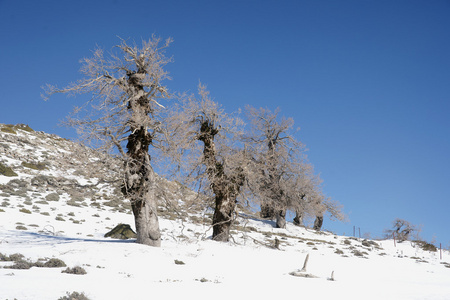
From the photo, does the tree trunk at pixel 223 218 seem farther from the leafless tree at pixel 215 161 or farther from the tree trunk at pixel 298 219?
the tree trunk at pixel 298 219

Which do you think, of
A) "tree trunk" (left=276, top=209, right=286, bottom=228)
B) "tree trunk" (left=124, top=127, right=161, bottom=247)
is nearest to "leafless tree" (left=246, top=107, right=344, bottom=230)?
"tree trunk" (left=276, top=209, right=286, bottom=228)

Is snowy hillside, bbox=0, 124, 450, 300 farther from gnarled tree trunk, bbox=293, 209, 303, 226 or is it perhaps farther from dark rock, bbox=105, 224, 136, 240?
gnarled tree trunk, bbox=293, 209, 303, 226

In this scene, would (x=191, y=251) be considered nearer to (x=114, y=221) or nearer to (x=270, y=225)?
(x=114, y=221)

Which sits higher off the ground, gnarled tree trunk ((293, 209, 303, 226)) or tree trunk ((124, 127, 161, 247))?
gnarled tree trunk ((293, 209, 303, 226))

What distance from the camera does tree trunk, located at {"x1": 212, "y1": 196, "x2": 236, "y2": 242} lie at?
19.9 metres

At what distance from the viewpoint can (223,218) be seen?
20.0m

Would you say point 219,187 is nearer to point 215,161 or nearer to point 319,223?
point 215,161

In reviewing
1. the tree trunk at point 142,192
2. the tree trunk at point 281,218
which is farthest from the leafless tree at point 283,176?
the tree trunk at point 142,192

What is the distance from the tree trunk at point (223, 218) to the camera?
19.9 meters

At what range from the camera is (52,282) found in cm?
853

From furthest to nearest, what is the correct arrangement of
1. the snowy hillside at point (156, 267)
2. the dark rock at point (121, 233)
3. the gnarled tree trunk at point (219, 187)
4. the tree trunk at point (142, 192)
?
the dark rock at point (121, 233)
the gnarled tree trunk at point (219, 187)
the tree trunk at point (142, 192)
the snowy hillside at point (156, 267)

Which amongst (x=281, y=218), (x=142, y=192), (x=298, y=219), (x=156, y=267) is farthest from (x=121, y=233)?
(x=298, y=219)

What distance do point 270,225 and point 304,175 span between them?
6011 mm

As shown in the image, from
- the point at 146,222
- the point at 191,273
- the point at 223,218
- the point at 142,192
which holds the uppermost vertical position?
the point at 142,192
